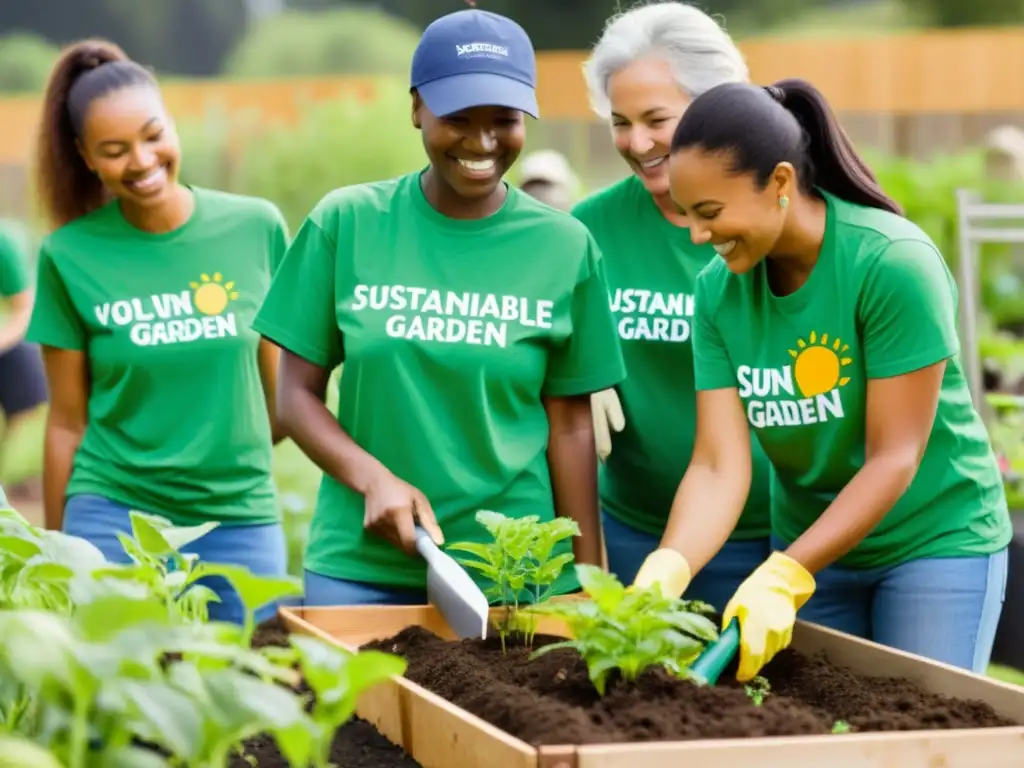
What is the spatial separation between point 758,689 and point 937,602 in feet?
1.41

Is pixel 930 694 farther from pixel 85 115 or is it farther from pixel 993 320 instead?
pixel 993 320

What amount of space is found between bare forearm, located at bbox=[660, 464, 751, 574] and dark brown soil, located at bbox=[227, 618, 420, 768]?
56cm

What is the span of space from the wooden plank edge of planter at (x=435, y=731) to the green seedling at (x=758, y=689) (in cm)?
38

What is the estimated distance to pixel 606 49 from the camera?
275 cm

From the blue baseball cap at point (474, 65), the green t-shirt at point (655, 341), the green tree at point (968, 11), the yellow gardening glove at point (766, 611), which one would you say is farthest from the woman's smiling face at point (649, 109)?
the green tree at point (968, 11)

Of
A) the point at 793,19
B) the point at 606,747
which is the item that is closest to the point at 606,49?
the point at 606,747

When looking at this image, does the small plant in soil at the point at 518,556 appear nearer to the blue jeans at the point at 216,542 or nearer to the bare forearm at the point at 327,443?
the bare forearm at the point at 327,443

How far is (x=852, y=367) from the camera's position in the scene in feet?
7.50

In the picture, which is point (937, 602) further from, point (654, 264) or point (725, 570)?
point (654, 264)

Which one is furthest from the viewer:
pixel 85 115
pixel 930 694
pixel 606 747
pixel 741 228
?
pixel 85 115

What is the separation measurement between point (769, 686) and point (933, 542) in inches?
17.1

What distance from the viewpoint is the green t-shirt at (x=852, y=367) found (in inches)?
88.3

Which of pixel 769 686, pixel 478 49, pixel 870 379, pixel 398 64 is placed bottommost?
pixel 769 686

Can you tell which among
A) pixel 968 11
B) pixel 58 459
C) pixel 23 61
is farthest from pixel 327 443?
pixel 968 11
